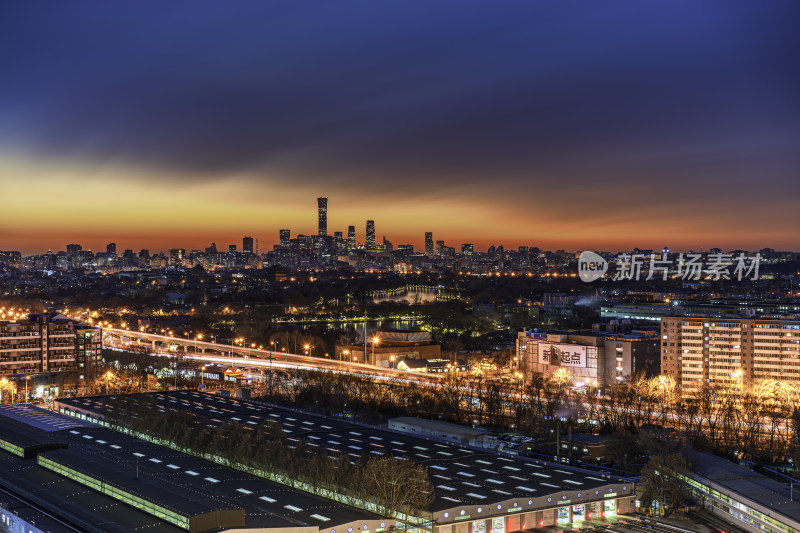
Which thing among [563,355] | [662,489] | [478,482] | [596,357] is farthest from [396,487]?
[563,355]

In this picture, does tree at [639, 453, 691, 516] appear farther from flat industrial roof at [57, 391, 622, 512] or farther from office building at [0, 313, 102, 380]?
office building at [0, 313, 102, 380]

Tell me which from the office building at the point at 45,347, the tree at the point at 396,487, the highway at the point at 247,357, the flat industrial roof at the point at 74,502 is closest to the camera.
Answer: the flat industrial roof at the point at 74,502

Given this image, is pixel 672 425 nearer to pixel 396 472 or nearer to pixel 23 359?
pixel 396 472

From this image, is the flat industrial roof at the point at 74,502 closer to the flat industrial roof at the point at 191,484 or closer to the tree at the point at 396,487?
the flat industrial roof at the point at 191,484

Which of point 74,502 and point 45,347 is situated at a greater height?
point 45,347

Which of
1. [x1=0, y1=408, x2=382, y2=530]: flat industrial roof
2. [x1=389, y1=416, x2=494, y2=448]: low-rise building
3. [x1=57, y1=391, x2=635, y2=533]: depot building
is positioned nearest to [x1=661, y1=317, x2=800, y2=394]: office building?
[x1=389, y1=416, x2=494, y2=448]: low-rise building
